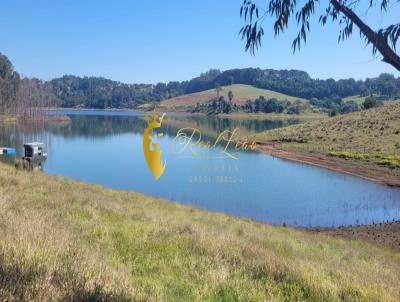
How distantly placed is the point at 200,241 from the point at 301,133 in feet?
242

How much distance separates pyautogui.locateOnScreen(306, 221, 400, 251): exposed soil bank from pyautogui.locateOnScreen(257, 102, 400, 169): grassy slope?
2445cm

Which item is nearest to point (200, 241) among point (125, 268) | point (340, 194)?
point (125, 268)

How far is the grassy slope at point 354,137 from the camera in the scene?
5353 cm

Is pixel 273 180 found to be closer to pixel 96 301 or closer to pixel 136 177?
pixel 136 177

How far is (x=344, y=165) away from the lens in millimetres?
48156

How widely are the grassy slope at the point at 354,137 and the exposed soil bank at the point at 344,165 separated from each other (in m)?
2.20

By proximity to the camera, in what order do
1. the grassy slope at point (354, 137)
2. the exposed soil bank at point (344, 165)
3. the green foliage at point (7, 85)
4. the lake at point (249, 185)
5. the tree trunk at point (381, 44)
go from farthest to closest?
1. the green foliage at point (7, 85)
2. the grassy slope at point (354, 137)
3. the exposed soil bank at point (344, 165)
4. the lake at point (249, 185)
5. the tree trunk at point (381, 44)

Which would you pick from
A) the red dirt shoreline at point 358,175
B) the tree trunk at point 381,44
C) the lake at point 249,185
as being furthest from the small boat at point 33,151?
the tree trunk at point 381,44

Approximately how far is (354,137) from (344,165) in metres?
20.5

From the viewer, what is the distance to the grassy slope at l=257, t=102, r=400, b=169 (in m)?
53.5

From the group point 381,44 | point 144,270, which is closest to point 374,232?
point 144,270

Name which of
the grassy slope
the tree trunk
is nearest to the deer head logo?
the grassy slope

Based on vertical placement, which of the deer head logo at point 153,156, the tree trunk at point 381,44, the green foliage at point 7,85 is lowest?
the deer head logo at point 153,156

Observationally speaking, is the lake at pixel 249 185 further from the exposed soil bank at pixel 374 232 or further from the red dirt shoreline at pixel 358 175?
the exposed soil bank at pixel 374 232
